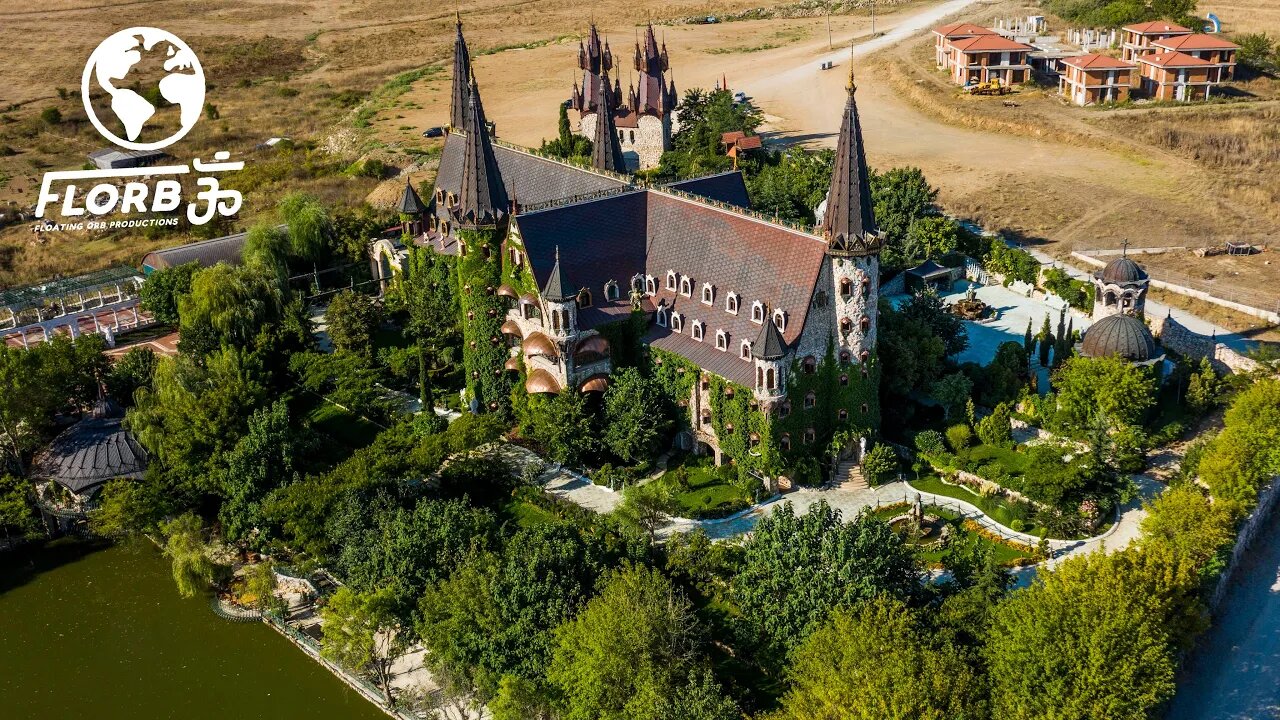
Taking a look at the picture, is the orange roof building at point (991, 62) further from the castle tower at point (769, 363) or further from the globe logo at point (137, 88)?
the castle tower at point (769, 363)

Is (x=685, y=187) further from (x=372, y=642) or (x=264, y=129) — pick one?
(x=264, y=129)

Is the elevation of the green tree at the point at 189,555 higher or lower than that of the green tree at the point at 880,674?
lower

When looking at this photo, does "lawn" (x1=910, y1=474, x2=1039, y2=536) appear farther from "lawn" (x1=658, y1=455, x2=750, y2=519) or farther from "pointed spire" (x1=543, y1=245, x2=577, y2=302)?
"pointed spire" (x1=543, y1=245, x2=577, y2=302)

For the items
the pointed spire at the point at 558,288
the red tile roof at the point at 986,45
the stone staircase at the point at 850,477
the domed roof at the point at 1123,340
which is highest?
the red tile roof at the point at 986,45

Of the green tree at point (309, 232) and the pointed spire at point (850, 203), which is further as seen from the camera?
the green tree at point (309, 232)

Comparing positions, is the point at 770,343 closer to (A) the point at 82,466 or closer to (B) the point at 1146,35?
(A) the point at 82,466

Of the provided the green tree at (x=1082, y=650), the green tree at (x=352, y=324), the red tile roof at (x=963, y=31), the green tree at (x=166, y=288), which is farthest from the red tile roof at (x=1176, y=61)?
the green tree at (x=166, y=288)

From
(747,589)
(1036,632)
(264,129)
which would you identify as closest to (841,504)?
(747,589)
